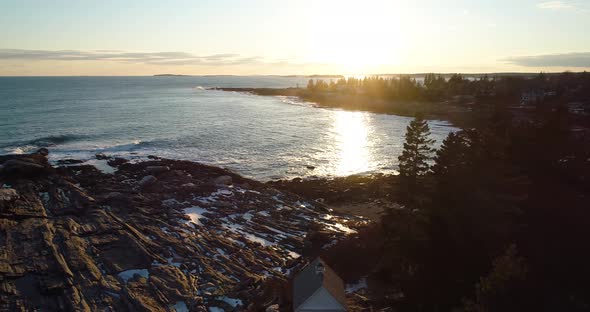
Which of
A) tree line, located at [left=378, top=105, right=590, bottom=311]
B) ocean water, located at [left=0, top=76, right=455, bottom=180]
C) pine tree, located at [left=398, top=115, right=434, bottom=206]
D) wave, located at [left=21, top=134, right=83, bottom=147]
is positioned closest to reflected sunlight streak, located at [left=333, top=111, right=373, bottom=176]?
ocean water, located at [left=0, top=76, right=455, bottom=180]

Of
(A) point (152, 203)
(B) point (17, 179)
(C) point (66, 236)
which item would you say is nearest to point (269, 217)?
(A) point (152, 203)

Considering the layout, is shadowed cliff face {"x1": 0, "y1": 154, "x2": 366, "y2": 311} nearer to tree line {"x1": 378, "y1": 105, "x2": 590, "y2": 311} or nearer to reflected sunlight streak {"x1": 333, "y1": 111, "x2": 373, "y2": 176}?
tree line {"x1": 378, "y1": 105, "x2": 590, "y2": 311}

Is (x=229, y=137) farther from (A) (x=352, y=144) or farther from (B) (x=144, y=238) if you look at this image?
(B) (x=144, y=238)

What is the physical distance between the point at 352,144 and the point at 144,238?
1817 inches

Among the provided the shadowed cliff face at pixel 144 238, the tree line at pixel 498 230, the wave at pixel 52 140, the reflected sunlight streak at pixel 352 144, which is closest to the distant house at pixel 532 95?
the reflected sunlight streak at pixel 352 144

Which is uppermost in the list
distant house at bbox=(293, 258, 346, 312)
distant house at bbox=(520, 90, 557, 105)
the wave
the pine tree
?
distant house at bbox=(520, 90, 557, 105)

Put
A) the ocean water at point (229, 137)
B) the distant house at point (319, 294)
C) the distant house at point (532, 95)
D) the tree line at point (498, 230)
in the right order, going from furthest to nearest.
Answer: the distant house at point (532, 95) < the ocean water at point (229, 137) < the distant house at point (319, 294) < the tree line at point (498, 230)

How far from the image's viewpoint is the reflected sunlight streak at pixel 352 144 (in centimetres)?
5338

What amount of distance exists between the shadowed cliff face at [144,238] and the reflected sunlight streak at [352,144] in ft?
52.4

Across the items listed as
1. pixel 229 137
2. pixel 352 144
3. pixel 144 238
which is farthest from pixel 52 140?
pixel 352 144

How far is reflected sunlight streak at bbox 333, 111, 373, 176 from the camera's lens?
175ft

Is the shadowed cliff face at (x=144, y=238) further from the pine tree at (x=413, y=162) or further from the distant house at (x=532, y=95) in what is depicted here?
the distant house at (x=532, y=95)

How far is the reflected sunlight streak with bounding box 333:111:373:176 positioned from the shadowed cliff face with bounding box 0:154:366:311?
16.0 m

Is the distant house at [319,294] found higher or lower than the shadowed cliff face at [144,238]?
higher
